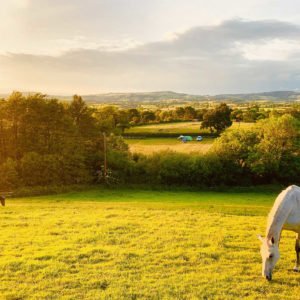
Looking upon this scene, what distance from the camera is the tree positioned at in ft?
294

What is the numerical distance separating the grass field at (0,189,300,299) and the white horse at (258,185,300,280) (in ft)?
2.10

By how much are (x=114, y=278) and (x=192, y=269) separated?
8.70ft

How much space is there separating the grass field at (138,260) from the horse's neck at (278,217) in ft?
4.96

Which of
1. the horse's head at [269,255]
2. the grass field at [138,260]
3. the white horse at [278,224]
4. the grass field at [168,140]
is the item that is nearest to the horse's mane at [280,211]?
the white horse at [278,224]

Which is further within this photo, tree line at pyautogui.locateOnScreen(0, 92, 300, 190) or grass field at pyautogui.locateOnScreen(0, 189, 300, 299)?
tree line at pyautogui.locateOnScreen(0, 92, 300, 190)

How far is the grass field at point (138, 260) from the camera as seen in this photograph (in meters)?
10.6

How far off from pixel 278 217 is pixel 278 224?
238 mm

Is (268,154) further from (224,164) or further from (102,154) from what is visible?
(102,154)

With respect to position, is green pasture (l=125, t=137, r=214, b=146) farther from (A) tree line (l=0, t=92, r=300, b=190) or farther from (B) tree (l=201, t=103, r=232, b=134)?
(A) tree line (l=0, t=92, r=300, b=190)

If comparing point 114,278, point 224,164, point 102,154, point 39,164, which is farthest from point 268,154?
point 114,278

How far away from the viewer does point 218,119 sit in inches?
3556

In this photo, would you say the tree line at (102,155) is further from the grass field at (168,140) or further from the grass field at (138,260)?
the grass field at (138,260)

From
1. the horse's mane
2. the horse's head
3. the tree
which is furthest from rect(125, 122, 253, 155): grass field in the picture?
the horse's head

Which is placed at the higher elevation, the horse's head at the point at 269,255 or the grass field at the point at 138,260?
the horse's head at the point at 269,255
